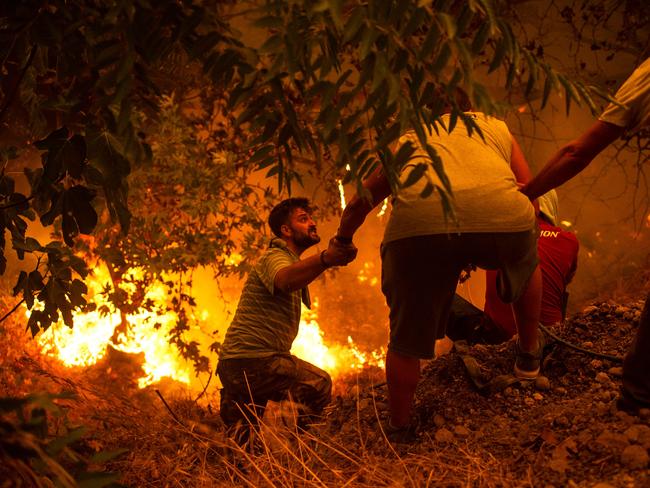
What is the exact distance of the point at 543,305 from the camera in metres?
3.78

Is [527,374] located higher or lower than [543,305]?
lower

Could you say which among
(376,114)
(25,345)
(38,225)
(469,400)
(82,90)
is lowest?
(469,400)

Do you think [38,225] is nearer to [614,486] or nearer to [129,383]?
[129,383]

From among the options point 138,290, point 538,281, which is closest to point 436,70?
point 538,281

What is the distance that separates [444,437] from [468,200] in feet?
3.59

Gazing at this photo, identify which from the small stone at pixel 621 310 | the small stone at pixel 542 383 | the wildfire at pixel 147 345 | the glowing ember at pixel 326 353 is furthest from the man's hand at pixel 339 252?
the glowing ember at pixel 326 353

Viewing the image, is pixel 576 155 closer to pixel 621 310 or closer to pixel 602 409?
pixel 602 409

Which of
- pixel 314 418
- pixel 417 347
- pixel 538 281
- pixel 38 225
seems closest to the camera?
pixel 417 347

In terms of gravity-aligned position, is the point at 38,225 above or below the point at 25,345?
above

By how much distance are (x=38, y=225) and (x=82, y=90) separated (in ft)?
22.4

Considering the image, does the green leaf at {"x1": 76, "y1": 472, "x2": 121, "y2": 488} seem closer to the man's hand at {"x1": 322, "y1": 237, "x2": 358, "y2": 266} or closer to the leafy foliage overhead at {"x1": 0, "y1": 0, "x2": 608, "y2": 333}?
the leafy foliage overhead at {"x1": 0, "y1": 0, "x2": 608, "y2": 333}

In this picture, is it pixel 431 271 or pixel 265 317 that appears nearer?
pixel 431 271

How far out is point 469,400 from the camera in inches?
127

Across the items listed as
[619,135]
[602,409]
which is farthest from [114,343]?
[619,135]
